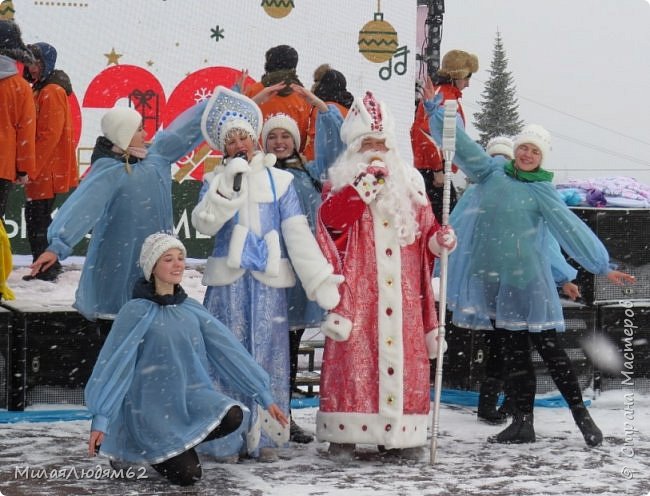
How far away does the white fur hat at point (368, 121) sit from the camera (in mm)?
6062

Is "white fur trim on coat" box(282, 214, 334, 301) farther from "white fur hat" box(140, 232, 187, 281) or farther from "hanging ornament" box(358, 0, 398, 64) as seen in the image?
"hanging ornament" box(358, 0, 398, 64)

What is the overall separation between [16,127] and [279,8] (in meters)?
2.41

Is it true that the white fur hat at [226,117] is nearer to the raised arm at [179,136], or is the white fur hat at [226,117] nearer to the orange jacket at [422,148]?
the raised arm at [179,136]

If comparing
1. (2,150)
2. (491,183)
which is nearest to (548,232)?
(491,183)

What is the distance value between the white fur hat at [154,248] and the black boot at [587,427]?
2.35m

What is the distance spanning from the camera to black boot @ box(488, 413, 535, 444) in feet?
21.2

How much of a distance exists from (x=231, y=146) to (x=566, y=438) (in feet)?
7.90

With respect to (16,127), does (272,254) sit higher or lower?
lower

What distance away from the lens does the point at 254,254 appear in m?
5.89

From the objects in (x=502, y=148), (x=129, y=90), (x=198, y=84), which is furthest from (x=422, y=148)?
(x=129, y=90)

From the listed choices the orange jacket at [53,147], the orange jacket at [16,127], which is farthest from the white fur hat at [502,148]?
the orange jacket at [53,147]

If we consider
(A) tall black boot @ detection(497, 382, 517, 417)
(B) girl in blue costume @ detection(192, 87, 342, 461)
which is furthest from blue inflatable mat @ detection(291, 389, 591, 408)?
(B) girl in blue costume @ detection(192, 87, 342, 461)

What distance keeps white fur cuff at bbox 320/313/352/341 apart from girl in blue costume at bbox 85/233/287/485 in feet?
1.64

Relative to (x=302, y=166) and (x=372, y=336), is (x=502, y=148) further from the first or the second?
(x=372, y=336)
